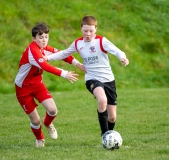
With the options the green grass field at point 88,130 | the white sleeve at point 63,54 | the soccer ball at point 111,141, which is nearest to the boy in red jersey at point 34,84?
the white sleeve at point 63,54

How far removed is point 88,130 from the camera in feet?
33.6

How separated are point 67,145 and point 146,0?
741 inches

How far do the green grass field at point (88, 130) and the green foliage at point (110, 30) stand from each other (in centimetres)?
375

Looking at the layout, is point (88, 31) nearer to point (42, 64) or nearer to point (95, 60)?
point (95, 60)

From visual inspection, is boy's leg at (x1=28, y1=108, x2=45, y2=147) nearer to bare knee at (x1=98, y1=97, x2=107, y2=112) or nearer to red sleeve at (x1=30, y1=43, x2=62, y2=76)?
red sleeve at (x1=30, y1=43, x2=62, y2=76)

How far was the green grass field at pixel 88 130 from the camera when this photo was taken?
7219 mm

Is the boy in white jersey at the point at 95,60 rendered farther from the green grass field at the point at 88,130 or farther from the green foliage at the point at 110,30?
the green foliage at the point at 110,30

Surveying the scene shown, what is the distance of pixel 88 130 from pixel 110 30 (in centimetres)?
1345

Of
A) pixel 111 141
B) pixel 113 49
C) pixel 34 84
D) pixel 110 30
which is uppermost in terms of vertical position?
pixel 113 49

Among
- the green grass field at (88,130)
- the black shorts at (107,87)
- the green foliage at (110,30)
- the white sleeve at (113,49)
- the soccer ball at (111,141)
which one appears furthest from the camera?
the green foliage at (110,30)

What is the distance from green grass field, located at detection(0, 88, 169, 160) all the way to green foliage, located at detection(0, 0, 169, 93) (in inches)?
148

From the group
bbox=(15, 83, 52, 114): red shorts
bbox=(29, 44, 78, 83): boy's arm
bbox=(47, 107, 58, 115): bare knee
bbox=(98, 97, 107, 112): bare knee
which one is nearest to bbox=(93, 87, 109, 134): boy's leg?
bbox=(98, 97, 107, 112): bare knee

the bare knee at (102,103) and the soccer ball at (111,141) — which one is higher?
the bare knee at (102,103)

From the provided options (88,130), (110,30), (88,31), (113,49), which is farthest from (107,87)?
(110,30)
